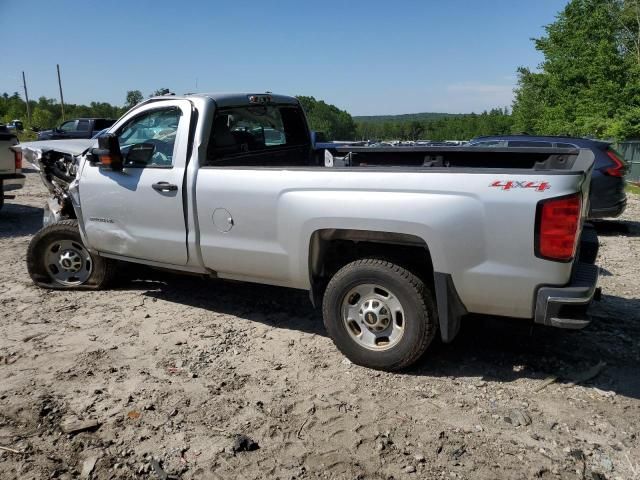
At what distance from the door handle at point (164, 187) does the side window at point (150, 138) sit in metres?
0.17

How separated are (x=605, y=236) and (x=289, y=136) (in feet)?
19.9

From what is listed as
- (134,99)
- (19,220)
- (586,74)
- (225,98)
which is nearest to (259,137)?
(225,98)

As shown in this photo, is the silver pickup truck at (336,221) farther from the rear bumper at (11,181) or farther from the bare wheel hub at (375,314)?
the rear bumper at (11,181)

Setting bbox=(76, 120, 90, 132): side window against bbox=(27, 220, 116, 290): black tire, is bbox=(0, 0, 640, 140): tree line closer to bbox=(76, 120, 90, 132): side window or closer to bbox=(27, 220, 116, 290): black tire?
bbox=(76, 120, 90, 132): side window

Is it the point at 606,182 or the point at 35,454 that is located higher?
the point at 606,182

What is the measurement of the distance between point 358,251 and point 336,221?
453 millimetres

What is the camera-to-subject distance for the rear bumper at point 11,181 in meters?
9.83

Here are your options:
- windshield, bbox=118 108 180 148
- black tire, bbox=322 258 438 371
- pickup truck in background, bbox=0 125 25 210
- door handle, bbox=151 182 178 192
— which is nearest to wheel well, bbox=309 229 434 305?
black tire, bbox=322 258 438 371

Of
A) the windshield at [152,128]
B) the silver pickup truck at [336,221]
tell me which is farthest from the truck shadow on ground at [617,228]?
the windshield at [152,128]

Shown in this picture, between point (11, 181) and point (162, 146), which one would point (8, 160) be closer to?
point (11, 181)

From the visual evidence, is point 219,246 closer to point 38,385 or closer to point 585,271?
point 38,385

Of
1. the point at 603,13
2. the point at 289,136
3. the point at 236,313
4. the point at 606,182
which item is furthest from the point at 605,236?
the point at 603,13

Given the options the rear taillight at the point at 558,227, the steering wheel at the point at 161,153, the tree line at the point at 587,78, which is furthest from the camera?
the tree line at the point at 587,78

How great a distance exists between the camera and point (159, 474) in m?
2.98
